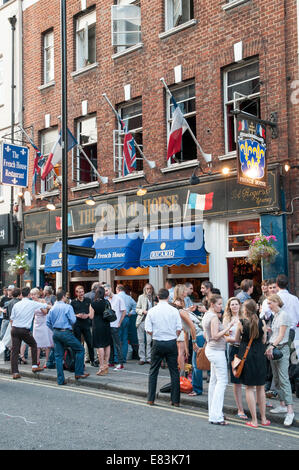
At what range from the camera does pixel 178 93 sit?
1636 centimetres

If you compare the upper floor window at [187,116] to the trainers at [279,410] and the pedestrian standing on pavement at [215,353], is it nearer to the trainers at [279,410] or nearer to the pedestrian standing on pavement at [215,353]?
the pedestrian standing on pavement at [215,353]

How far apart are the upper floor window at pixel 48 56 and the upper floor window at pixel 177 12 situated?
5.87 m

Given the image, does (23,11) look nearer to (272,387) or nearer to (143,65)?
(143,65)

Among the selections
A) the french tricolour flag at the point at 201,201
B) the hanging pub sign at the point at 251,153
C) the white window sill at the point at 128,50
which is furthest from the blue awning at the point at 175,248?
the white window sill at the point at 128,50

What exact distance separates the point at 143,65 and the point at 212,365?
38.0 ft

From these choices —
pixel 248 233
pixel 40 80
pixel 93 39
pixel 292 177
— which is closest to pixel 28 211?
pixel 40 80

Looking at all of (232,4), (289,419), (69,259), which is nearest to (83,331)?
(69,259)

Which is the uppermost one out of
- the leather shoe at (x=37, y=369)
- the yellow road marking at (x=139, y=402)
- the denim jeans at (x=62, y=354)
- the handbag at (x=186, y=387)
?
the denim jeans at (x=62, y=354)

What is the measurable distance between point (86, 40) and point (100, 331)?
11.4m

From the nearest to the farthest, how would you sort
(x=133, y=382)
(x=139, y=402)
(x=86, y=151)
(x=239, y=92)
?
1. (x=139, y=402)
2. (x=133, y=382)
3. (x=239, y=92)
4. (x=86, y=151)

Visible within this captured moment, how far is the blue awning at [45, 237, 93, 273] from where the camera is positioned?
18.0 metres

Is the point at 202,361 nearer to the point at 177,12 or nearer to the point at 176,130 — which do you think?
the point at 176,130

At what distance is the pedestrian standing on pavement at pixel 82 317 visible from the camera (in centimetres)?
1253

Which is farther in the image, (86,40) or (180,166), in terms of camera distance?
(86,40)
